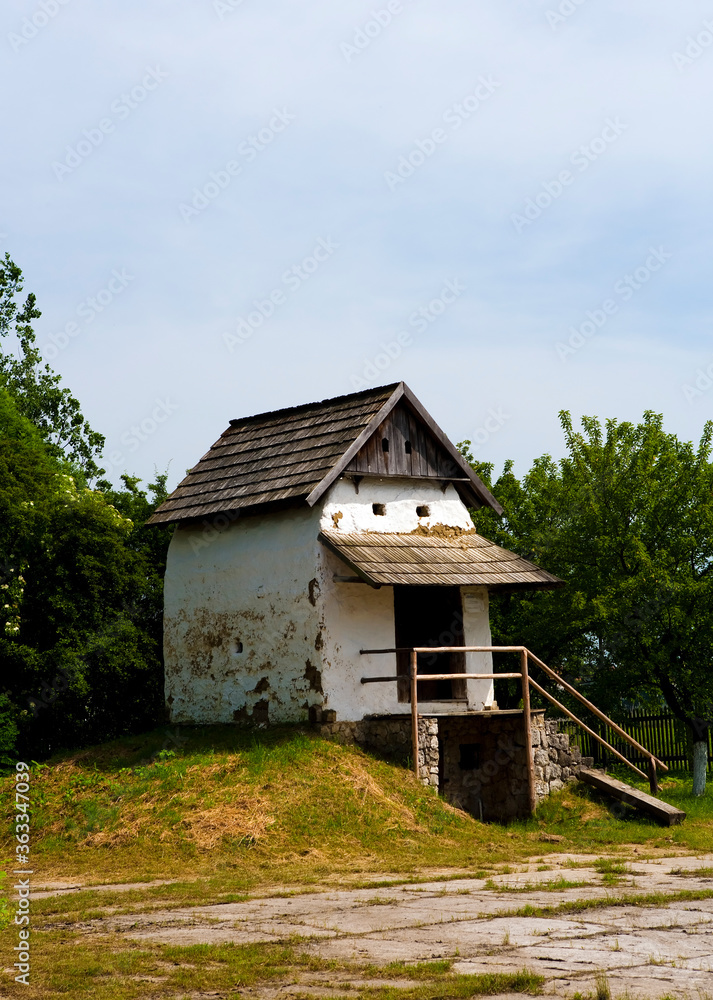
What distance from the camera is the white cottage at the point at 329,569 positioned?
20.2 meters

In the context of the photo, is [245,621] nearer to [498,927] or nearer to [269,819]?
[269,819]

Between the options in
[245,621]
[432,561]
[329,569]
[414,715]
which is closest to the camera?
[414,715]

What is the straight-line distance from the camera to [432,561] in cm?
2083

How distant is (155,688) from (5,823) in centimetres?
655

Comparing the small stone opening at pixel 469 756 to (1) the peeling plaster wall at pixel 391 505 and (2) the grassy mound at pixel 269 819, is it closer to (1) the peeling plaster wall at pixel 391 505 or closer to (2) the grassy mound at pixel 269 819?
(2) the grassy mound at pixel 269 819

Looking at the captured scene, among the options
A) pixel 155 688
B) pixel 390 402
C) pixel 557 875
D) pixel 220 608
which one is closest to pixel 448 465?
pixel 390 402

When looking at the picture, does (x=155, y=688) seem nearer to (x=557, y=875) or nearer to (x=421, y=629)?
(x=421, y=629)

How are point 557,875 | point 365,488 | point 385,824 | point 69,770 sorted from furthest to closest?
point 365,488
point 69,770
point 385,824
point 557,875

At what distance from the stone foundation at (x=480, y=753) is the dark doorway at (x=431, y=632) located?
82 cm

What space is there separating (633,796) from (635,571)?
5.44m

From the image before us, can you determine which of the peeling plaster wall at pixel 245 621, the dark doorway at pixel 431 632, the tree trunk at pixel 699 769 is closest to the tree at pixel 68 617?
the peeling plaster wall at pixel 245 621

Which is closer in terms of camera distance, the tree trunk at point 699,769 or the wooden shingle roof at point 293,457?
the wooden shingle roof at point 293,457

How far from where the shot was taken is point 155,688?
24.4 meters

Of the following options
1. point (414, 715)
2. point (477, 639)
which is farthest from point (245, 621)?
point (477, 639)
